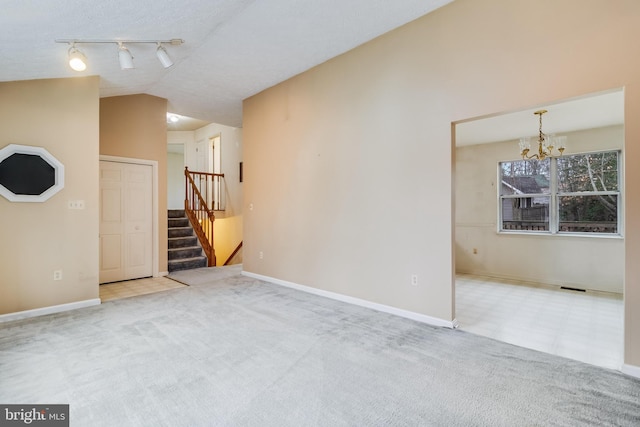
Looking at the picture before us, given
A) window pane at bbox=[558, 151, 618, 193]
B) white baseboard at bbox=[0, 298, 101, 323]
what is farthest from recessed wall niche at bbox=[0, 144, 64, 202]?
window pane at bbox=[558, 151, 618, 193]

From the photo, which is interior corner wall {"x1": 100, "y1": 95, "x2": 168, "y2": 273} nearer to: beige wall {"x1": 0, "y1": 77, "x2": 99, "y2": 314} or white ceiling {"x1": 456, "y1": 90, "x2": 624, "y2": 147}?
beige wall {"x1": 0, "y1": 77, "x2": 99, "y2": 314}

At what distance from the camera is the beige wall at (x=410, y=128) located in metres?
2.20

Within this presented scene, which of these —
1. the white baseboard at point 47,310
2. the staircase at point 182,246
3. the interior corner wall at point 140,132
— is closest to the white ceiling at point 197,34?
the interior corner wall at point 140,132

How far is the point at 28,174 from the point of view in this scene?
10.8ft

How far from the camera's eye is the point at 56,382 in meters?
2.04

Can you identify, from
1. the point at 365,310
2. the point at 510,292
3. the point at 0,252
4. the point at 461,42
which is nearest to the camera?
the point at 461,42

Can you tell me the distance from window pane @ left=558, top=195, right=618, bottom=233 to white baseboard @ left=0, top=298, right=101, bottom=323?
7.33 meters

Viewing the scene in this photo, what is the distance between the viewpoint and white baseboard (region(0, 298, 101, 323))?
3.22 meters

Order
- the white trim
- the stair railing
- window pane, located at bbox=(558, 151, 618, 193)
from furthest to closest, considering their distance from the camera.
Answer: the stair railing < window pane, located at bbox=(558, 151, 618, 193) < the white trim

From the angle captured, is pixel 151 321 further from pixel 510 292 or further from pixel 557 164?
pixel 557 164

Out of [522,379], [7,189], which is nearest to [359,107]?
[522,379]

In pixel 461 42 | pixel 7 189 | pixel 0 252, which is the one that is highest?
pixel 461 42

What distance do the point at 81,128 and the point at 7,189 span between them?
1023 mm

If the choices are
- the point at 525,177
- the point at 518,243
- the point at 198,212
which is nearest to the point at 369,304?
the point at 518,243
